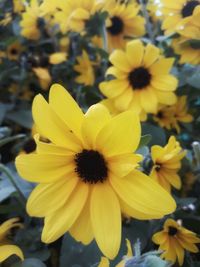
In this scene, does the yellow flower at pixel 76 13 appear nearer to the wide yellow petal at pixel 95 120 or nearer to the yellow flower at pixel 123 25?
the yellow flower at pixel 123 25

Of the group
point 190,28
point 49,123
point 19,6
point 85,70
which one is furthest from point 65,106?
point 19,6

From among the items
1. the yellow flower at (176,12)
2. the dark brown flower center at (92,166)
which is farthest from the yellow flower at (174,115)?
the dark brown flower center at (92,166)

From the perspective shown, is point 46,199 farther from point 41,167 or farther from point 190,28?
point 190,28

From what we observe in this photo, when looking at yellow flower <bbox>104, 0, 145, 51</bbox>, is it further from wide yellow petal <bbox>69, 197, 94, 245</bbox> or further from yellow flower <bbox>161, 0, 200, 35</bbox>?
wide yellow petal <bbox>69, 197, 94, 245</bbox>

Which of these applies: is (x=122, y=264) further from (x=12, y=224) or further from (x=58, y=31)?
(x=58, y=31)

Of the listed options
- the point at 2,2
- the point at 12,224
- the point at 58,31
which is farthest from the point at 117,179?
the point at 2,2
